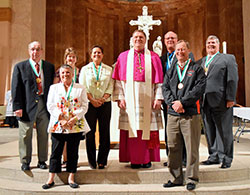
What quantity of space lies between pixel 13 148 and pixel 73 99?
9.48ft

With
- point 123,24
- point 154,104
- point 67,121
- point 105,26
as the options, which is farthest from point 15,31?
point 154,104

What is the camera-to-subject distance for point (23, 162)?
11.3 ft

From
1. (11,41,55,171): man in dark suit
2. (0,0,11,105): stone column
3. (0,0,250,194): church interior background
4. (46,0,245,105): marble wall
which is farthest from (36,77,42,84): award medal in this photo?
(46,0,245,105): marble wall

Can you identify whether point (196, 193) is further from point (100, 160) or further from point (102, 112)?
point (102, 112)

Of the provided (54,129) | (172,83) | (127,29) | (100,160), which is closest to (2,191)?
(54,129)

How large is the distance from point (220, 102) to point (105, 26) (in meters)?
8.89

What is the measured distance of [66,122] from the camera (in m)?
3.06

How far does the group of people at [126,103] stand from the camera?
10.3 feet

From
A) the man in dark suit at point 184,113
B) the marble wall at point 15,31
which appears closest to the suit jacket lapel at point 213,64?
the man in dark suit at point 184,113

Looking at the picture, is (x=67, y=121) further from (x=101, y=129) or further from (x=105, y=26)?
(x=105, y=26)

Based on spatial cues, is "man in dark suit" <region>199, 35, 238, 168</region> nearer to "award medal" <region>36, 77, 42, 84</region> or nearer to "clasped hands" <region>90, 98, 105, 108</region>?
"clasped hands" <region>90, 98, 105, 108</region>

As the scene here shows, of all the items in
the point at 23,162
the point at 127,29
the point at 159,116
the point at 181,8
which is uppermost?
the point at 181,8

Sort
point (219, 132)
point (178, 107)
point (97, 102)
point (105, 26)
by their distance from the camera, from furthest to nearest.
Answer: point (105, 26) → point (219, 132) → point (97, 102) → point (178, 107)

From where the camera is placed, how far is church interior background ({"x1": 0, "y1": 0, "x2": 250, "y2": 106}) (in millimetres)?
8414
